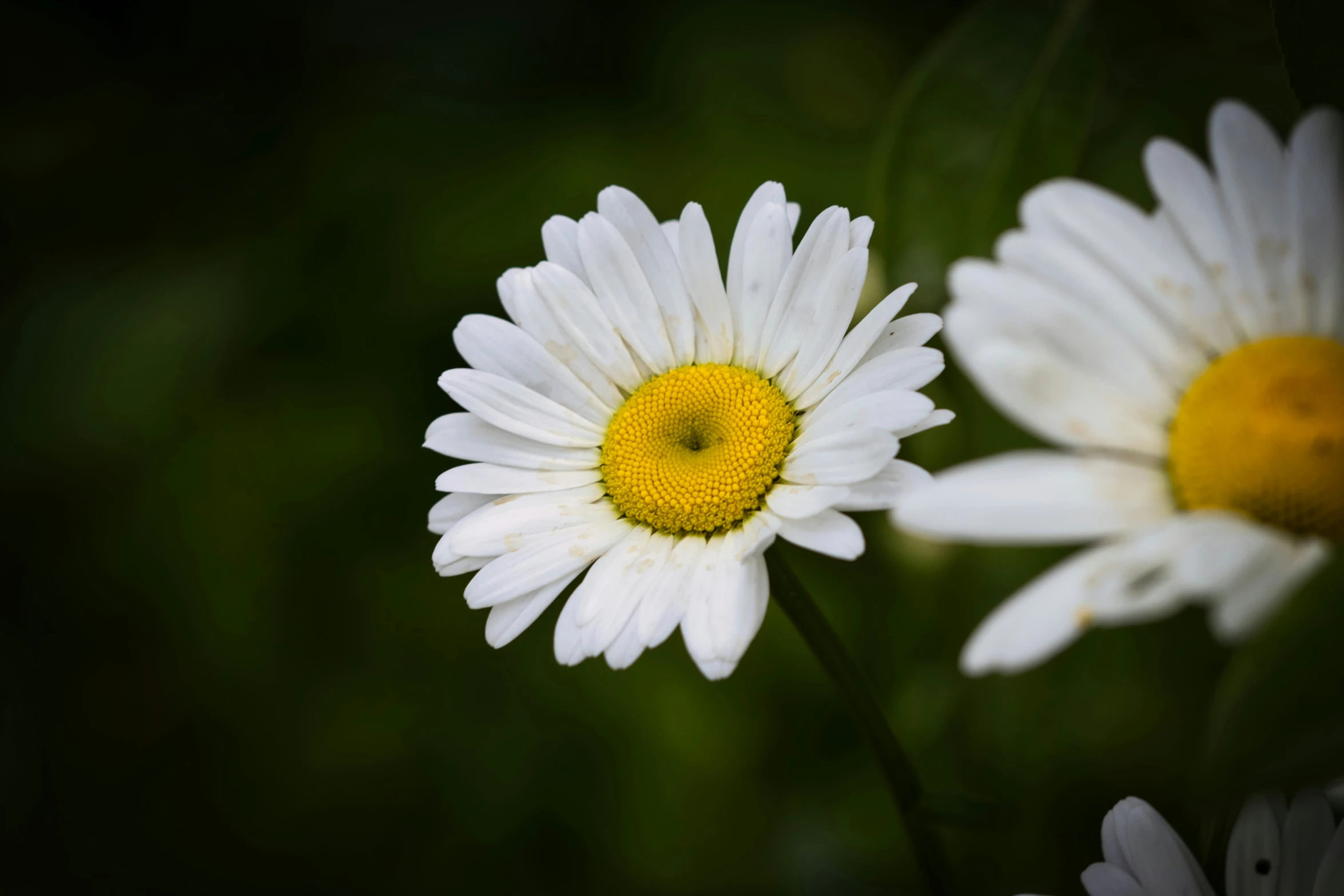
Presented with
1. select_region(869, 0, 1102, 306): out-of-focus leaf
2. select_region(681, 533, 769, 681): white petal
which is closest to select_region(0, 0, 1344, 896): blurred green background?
select_region(869, 0, 1102, 306): out-of-focus leaf

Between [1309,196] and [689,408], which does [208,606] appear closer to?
[689,408]

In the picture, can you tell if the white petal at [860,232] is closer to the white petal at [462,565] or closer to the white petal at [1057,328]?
the white petal at [1057,328]

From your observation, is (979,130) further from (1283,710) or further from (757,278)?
(1283,710)

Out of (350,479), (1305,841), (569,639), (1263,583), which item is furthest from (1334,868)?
(350,479)

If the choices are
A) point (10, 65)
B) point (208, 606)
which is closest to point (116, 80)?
point (10, 65)

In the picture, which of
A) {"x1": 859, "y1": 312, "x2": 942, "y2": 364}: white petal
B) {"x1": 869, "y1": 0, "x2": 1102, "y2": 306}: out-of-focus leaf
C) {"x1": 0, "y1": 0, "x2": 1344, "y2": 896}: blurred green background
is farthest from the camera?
{"x1": 0, "y1": 0, "x2": 1344, "y2": 896}: blurred green background

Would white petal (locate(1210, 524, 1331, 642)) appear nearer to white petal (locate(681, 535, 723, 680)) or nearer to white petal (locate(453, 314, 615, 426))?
white petal (locate(681, 535, 723, 680))
